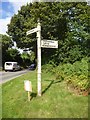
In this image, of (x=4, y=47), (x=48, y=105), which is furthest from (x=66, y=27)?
(x=4, y=47)

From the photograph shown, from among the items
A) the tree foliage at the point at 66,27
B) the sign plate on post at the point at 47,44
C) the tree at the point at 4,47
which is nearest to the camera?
the sign plate on post at the point at 47,44

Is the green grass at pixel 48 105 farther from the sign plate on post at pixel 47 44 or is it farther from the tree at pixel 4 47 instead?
the tree at pixel 4 47

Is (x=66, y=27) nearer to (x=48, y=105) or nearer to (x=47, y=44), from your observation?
(x=47, y=44)

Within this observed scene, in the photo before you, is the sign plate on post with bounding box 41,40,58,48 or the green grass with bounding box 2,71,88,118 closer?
the green grass with bounding box 2,71,88,118

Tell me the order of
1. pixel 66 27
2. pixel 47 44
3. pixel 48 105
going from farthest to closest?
pixel 66 27, pixel 47 44, pixel 48 105

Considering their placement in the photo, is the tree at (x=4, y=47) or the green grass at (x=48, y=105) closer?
the green grass at (x=48, y=105)

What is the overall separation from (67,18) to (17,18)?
16492 mm

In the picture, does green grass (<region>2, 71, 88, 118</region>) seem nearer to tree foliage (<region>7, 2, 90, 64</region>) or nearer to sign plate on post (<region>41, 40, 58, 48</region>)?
sign plate on post (<region>41, 40, 58, 48</region>)

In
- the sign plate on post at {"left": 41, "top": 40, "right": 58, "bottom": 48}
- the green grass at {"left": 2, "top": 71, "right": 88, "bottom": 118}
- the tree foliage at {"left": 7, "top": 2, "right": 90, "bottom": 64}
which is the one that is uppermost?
the tree foliage at {"left": 7, "top": 2, "right": 90, "bottom": 64}

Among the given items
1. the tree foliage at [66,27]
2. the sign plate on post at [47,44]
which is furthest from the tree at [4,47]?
the sign plate on post at [47,44]

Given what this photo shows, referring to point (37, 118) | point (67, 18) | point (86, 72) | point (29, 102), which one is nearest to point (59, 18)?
point (67, 18)

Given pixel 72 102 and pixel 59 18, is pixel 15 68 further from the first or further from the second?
pixel 72 102

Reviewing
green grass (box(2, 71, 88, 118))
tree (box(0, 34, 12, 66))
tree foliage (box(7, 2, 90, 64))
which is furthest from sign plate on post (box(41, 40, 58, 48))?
tree (box(0, 34, 12, 66))

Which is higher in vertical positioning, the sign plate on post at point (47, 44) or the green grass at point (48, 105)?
the sign plate on post at point (47, 44)
